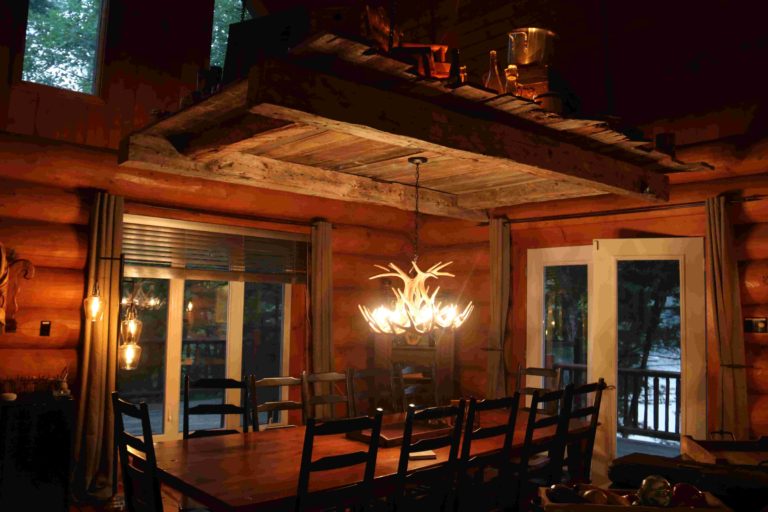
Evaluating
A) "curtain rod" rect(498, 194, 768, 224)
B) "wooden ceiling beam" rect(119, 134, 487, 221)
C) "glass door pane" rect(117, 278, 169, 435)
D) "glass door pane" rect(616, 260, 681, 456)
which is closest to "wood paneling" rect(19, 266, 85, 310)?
"glass door pane" rect(117, 278, 169, 435)

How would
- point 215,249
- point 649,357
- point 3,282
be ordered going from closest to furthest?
point 3,282 → point 215,249 → point 649,357

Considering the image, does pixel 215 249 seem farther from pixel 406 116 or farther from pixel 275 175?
pixel 406 116

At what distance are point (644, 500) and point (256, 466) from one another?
2.00 m

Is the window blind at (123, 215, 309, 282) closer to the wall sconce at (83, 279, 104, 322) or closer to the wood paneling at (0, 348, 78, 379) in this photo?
the wall sconce at (83, 279, 104, 322)

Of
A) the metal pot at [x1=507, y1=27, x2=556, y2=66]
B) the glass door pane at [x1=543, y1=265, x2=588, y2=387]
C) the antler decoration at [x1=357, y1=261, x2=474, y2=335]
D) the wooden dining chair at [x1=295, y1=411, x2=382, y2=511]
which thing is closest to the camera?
the wooden dining chair at [x1=295, y1=411, x2=382, y2=511]

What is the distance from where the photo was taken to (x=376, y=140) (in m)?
3.40

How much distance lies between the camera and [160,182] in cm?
526

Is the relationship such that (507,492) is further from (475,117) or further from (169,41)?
(169,41)

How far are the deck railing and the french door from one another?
0.04ft

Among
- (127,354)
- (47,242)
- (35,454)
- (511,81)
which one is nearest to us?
(511,81)

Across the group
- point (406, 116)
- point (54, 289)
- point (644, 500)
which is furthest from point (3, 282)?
point (644, 500)

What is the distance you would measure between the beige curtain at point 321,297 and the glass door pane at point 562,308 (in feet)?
6.82

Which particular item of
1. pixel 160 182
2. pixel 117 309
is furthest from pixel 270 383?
pixel 160 182

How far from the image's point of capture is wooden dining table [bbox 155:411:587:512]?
268 cm
